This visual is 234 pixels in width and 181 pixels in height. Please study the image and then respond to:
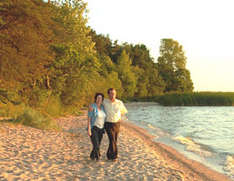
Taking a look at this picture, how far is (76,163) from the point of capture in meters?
8.66

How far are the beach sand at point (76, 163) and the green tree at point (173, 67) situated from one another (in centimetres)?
7006

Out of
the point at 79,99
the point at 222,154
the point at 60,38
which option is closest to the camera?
the point at 222,154

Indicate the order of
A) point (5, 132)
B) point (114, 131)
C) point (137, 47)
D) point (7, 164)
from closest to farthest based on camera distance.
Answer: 1. point (7, 164)
2. point (114, 131)
3. point (5, 132)
4. point (137, 47)

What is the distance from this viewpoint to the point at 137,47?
85625 millimetres

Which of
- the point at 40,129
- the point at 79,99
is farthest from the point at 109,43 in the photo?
the point at 40,129

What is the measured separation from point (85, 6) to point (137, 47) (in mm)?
55129

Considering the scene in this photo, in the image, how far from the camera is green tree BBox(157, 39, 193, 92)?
81.3 m

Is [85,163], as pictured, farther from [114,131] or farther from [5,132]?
[5,132]

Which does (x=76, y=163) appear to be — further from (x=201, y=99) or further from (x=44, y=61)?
(x=201, y=99)

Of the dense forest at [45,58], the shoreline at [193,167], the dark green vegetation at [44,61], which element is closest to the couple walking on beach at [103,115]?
the shoreline at [193,167]

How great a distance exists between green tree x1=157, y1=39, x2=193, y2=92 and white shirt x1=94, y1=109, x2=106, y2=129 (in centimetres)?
7374

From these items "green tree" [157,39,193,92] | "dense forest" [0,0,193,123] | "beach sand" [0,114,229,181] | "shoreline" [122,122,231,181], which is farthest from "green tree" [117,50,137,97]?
"beach sand" [0,114,229,181]

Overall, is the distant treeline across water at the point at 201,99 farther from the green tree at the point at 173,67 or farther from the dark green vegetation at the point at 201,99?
the green tree at the point at 173,67

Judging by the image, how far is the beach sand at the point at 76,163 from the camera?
24.2 feet
